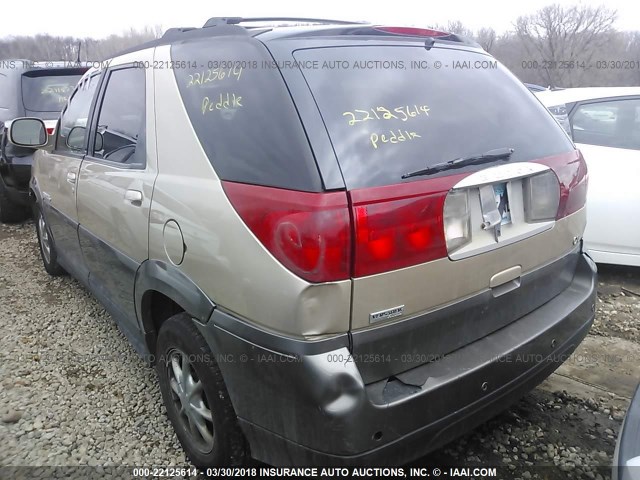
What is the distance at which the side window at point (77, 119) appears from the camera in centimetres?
319

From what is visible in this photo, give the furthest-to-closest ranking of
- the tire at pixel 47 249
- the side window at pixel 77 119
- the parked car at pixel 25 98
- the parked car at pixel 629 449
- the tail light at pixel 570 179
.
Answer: the parked car at pixel 25 98
the tire at pixel 47 249
the side window at pixel 77 119
the tail light at pixel 570 179
the parked car at pixel 629 449

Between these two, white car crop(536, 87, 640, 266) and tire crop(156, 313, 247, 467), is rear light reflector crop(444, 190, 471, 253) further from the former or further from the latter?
white car crop(536, 87, 640, 266)

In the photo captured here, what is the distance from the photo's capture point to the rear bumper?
1562mm

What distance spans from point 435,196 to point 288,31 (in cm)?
86

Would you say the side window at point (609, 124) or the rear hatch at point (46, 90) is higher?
the rear hatch at point (46, 90)

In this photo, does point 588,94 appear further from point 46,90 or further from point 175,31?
point 46,90

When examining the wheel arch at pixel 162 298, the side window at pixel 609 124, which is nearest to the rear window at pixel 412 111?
the wheel arch at pixel 162 298

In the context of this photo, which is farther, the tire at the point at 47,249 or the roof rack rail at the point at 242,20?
the tire at the point at 47,249

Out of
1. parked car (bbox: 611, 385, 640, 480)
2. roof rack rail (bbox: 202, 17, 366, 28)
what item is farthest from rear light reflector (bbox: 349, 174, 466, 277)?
roof rack rail (bbox: 202, 17, 366, 28)

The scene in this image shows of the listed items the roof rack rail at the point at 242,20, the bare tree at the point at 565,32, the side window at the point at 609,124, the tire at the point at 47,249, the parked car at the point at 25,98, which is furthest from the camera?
the bare tree at the point at 565,32

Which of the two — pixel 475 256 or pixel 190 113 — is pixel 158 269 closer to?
pixel 190 113

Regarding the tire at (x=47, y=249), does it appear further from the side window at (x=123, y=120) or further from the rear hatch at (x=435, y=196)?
the rear hatch at (x=435, y=196)

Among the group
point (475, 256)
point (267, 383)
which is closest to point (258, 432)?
point (267, 383)

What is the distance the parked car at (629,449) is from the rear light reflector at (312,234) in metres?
0.94
